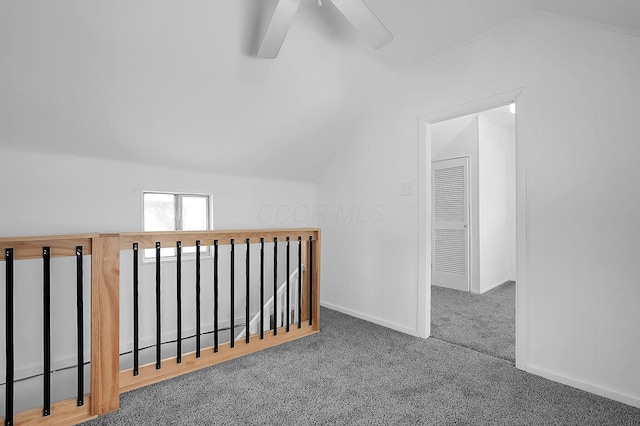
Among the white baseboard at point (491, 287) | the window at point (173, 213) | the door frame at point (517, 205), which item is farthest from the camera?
the white baseboard at point (491, 287)

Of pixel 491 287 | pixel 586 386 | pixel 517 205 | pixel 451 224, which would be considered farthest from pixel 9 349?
pixel 491 287

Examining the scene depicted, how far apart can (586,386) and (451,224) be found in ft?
9.34

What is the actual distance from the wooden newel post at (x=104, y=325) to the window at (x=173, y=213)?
1.31 meters

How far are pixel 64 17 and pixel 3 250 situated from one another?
1.24 metres

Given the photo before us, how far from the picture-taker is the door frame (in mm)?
2197

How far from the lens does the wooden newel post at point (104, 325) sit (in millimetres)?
1686

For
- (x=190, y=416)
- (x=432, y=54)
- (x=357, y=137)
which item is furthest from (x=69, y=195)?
(x=432, y=54)

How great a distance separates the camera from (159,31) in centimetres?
199

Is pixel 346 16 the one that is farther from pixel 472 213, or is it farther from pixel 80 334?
pixel 472 213

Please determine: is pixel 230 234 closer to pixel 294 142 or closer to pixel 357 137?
pixel 294 142

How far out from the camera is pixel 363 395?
187 centimetres

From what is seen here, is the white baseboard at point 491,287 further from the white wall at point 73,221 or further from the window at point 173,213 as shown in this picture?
the window at point 173,213

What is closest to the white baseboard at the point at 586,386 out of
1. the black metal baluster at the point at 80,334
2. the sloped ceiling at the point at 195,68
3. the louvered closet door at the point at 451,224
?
the sloped ceiling at the point at 195,68

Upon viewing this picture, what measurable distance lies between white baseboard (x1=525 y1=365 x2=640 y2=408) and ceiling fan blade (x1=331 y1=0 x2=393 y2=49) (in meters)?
2.29
